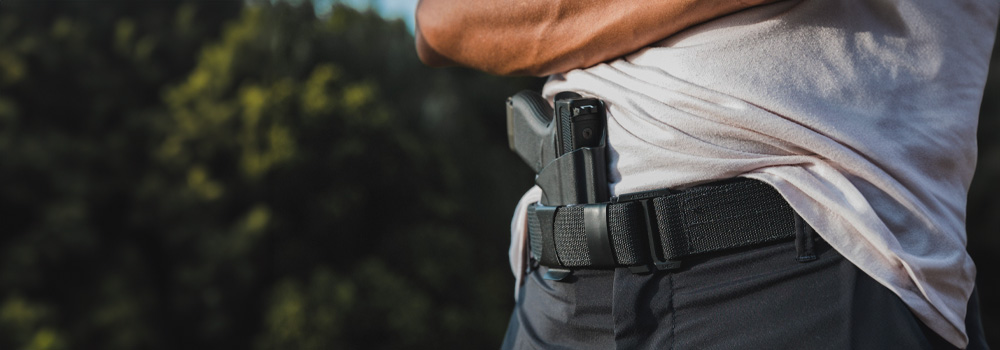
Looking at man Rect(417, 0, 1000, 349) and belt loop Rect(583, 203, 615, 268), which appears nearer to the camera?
man Rect(417, 0, 1000, 349)

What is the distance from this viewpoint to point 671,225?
102 centimetres

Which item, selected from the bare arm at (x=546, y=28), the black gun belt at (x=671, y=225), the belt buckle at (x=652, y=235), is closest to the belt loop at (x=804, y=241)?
the black gun belt at (x=671, y=225)

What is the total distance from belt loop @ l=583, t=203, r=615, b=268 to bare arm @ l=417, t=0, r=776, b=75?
0.73 feet

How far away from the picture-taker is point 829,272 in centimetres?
96

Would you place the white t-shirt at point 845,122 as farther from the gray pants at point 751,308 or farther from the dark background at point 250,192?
the dark background at point 250,192

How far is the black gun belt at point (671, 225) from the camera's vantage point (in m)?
0.99

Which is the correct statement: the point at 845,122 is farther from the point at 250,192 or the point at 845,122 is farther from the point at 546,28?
the point at 250,192

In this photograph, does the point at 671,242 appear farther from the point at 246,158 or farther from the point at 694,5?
the point at 246,158

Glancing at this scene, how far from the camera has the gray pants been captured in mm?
938

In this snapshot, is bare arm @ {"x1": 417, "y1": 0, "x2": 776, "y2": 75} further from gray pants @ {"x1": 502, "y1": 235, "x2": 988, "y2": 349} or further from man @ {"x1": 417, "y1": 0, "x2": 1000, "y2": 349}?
gray pants @ {"x1": 502, "y1": 235, "x2": 988, "y2": 349}

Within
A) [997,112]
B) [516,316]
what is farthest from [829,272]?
[997,112]

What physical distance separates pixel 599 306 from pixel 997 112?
8.32 meters

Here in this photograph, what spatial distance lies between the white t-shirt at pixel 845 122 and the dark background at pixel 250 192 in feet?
16.1

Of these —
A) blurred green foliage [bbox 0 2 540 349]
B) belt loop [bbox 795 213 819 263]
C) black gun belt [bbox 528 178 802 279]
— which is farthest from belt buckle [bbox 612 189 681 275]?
blurred green foliage [bbox 0 2 540 349]
